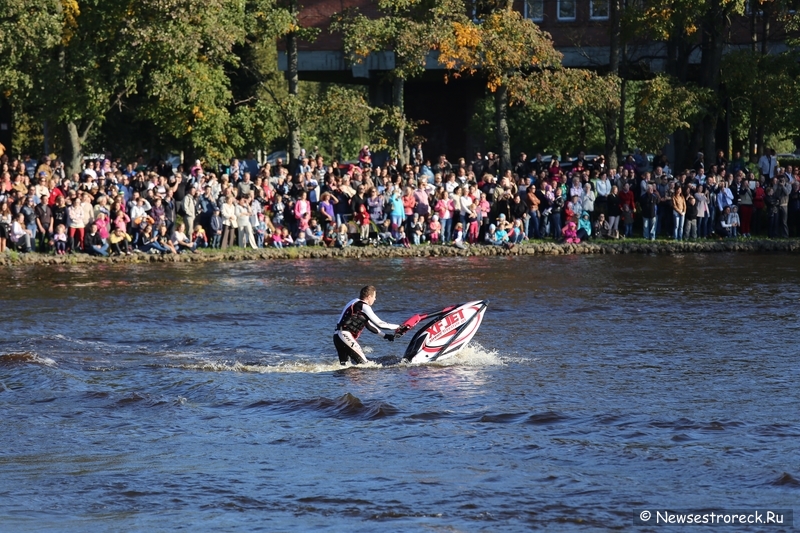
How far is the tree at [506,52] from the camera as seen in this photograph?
35781 mm

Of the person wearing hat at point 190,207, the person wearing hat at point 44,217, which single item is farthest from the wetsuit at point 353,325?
the person wearing hat at point 44,217

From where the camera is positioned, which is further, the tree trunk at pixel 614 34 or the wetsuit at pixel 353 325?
the tree trunk at pixel 614 34

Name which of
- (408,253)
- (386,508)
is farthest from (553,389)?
(408,253)

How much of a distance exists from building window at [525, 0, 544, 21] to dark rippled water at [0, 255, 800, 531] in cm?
2125

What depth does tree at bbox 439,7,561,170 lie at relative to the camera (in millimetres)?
35781

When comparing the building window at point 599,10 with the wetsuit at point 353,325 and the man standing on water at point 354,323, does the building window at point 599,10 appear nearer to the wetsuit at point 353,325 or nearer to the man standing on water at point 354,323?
the man standing on water at point 354,323

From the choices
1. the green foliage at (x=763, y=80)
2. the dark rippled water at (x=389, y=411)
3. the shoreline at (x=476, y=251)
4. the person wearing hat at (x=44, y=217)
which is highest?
the green foliage at (x=763, y=80)

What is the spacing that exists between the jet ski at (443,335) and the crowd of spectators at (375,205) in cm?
1448

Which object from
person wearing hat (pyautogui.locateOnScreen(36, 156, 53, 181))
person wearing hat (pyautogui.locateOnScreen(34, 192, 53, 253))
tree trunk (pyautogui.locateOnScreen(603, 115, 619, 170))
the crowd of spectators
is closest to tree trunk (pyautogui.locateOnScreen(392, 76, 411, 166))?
the crowd of spectators

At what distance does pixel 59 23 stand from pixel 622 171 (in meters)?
16.7

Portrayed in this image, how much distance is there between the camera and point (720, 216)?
34.2 m

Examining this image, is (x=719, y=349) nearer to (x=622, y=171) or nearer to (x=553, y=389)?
(x=553, y=389)

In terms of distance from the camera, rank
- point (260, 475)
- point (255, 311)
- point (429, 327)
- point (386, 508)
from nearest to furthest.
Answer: point (386, 508) < point (260, 475) < point (429, 327) < point (255, 311)

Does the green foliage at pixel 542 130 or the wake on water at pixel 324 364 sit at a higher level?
the green foliage at pixel 542 130
